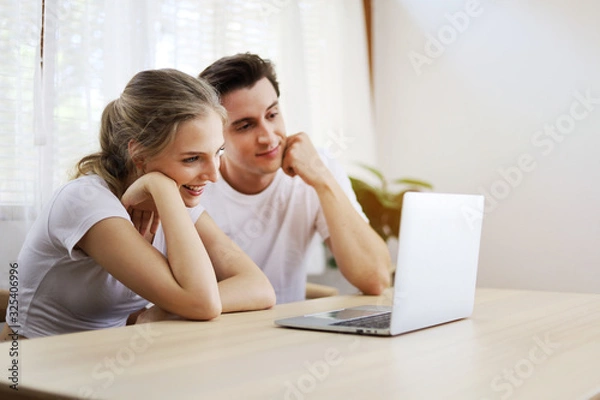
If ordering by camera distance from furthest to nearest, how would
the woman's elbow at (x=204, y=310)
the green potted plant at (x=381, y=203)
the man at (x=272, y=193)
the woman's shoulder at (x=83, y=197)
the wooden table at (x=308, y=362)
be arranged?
the green potted plant at (x=381, y=203)
the man at (x=272, y=193)
the woman's shoulder at (x=83, y=197)
the woman's elbow at (x=204, y=310)
the wooden table at (x=308, y=362)

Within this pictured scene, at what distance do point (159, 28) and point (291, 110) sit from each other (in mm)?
792

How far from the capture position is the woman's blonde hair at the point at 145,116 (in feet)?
4.97

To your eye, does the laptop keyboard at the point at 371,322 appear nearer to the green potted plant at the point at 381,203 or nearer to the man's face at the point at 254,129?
the man's face at the point at 254,129

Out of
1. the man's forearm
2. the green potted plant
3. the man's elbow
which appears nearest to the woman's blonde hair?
the man's forearm

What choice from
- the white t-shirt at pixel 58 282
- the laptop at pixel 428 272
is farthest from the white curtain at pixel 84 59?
the laptop at pixel 428 272

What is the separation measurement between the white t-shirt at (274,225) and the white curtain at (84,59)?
501 millimetres

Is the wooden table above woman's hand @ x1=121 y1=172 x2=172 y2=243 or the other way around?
the other way around

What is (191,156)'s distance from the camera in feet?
5.00

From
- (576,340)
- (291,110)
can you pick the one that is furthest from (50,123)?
(576,340)

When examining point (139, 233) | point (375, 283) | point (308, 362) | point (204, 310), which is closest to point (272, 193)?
point (375, 283)

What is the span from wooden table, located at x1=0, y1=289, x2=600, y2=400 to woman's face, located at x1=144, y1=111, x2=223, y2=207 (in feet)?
1.24

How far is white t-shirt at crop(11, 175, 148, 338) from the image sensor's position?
4.70 ft

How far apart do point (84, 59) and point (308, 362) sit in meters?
1.60

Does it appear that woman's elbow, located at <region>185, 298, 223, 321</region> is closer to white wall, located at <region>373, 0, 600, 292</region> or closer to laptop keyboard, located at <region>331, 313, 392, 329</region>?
laptop keyboard, located at <region>331, 313, 392, 329</region>
